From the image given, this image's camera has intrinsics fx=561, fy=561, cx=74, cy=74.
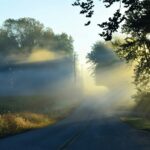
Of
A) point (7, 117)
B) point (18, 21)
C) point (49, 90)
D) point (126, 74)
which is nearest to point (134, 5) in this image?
point (7, 117)

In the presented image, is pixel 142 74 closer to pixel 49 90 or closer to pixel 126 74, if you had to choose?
pixel 49 90

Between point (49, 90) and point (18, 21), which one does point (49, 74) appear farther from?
point (18, 21)

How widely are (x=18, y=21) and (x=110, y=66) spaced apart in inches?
1203

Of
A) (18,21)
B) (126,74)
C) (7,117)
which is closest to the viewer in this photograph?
(7,117)

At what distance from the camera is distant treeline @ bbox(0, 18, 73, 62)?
138000mm

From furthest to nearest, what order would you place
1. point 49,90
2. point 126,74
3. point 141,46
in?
point 126,74 < point 49,90 < point 141,46

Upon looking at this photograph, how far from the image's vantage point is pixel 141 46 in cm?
4634

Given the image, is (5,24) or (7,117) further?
(5,24)

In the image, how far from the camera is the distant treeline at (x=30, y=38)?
138000mm

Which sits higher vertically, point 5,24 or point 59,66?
point 5,24

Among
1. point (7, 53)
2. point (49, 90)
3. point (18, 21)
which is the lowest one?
point (49, 90)

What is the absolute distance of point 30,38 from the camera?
143250 mm

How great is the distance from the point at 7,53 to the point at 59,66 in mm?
12648

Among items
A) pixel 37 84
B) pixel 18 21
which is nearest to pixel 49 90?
pixel 37 84
